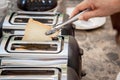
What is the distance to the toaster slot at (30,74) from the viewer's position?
0.40m

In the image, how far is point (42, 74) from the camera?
42 centimetres

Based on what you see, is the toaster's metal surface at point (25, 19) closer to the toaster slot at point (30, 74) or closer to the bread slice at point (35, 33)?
the bread slice at point (35, 33)

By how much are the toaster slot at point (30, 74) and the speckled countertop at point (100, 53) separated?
0.24 metres

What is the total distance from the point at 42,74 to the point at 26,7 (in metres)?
0.30

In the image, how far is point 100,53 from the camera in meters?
0.72

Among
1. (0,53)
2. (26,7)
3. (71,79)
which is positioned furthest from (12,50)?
(26,7)

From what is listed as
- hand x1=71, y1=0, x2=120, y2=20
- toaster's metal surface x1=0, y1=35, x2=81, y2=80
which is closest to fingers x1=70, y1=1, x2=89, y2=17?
hand x1=71, y1=0, x2=120, y2=20

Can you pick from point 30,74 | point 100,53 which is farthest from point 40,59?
point 100,53

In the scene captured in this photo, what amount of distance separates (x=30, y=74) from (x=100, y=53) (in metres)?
0.35

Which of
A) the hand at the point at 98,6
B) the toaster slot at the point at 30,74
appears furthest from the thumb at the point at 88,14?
the toaster slot at the point at 30,74

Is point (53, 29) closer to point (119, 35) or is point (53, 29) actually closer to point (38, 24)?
point (38, 24)

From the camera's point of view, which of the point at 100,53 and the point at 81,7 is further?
the point at 100,53

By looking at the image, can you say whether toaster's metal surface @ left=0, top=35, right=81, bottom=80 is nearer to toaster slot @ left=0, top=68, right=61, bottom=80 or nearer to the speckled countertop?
toaster slot @ left=0, top=68, right=61, bottom=80

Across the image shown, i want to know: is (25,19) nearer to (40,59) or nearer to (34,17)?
(34,17)
